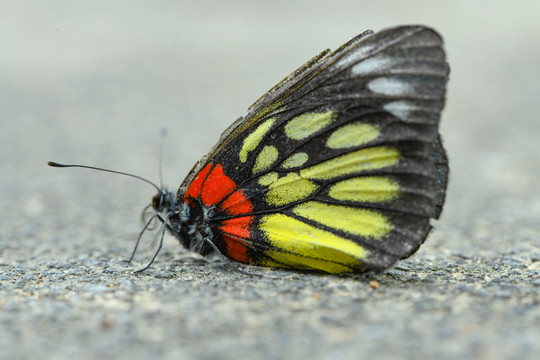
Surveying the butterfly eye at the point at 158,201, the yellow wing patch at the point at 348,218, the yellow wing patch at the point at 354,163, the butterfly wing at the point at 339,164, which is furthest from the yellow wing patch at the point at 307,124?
the butterfly eye at the point at 158,201

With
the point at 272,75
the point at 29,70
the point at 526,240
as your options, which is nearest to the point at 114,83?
the point at 29,70

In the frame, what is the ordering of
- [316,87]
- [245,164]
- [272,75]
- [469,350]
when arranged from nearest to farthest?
1. [469,350]
2. [316,87]
3. [245,164]
4. [272,75]

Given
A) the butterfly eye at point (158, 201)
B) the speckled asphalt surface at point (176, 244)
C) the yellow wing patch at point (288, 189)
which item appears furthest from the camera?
the butterfly eye at point (158, 201)

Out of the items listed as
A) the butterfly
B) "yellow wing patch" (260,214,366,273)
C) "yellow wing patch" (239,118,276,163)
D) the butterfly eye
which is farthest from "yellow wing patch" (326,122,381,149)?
the butterfly eye

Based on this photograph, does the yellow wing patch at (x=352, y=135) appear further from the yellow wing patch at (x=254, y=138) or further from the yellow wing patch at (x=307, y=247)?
the yellow wing patch at (x=307, y=247)

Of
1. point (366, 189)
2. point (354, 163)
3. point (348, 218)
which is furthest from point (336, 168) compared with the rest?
point (348, 218)

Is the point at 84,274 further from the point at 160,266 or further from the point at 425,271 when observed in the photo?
the point at 425,271

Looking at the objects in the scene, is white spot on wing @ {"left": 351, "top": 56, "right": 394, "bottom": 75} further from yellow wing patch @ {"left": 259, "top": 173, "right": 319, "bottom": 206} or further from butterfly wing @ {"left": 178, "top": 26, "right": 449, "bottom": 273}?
yellow wing patch @ {"left": 259, "top": 173, "right": 319, "bottom": 206}
